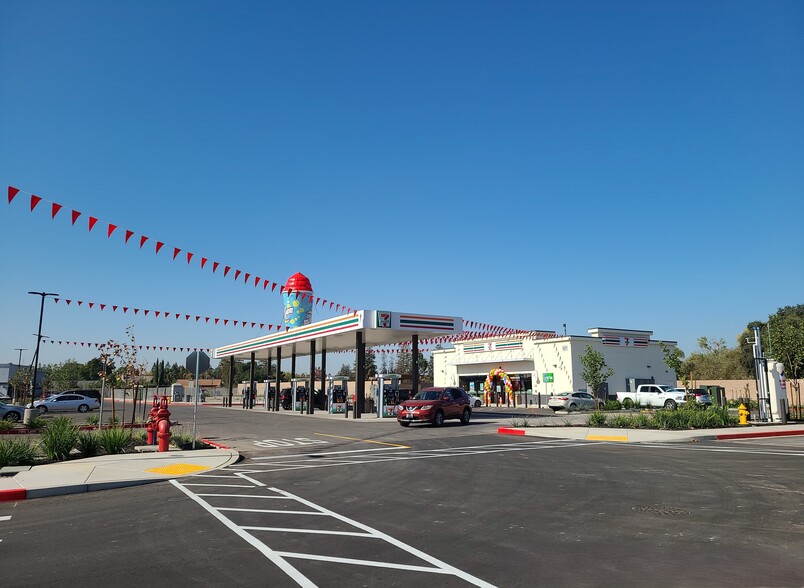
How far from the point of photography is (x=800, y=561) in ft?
19.3

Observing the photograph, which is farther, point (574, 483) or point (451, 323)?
point (451, 323)

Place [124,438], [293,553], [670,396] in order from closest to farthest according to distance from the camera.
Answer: [293,553] → [124,438] → [670,396]

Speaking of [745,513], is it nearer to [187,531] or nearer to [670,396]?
[187,531]

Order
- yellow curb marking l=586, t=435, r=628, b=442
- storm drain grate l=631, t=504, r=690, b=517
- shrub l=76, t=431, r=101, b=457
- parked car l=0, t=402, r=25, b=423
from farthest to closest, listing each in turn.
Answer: parked car l=0, t=402, r=25, b=423, yellow curb marking l=586, t=435, r=628, b=442, shrub l=76, t=431, r=101, b=457, storm drain grate l=631, t=504, r=690, b=517

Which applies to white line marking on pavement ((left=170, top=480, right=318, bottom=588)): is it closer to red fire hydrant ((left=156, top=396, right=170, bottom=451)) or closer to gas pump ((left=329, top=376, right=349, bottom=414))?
red fire hydrant ((left=156, top=396, right=170, bottom=451))

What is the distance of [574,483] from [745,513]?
3.17 m

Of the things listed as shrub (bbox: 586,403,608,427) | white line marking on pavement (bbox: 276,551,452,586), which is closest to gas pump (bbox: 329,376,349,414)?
shrub (bbox: 586,403,608,427)

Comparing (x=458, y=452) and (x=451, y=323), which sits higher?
(x=451, y=323)

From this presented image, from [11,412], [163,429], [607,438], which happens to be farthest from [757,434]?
[11,412]

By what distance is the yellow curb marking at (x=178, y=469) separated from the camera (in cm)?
1266

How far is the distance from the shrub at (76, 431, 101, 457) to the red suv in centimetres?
1343

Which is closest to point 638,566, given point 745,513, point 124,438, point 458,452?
point 745,513

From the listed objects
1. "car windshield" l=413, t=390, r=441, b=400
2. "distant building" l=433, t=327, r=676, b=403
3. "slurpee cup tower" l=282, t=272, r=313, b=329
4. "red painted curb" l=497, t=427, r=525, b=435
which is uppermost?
"slurpee cup tower" l=282, t=272, r=313, b=329

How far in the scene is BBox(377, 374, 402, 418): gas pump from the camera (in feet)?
108
